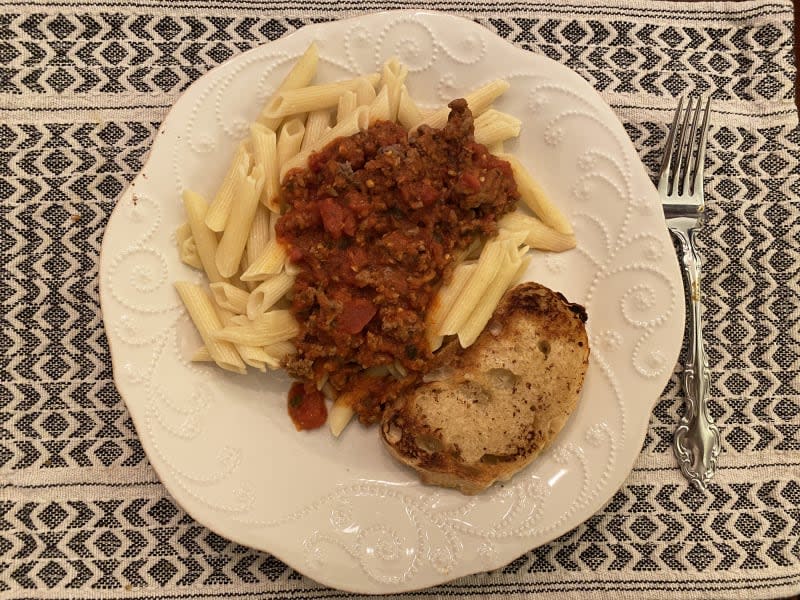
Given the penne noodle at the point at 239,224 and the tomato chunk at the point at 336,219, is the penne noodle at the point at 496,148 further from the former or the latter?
the penne noodle at the point at 239,224

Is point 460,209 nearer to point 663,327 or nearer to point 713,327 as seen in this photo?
point 663,327

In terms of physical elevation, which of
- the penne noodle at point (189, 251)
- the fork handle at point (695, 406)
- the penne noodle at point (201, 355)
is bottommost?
the fork handle at point (695, 406)

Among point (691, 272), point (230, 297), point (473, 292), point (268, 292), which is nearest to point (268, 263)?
point (268, 292)

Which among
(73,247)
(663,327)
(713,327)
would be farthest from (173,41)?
(713,327)

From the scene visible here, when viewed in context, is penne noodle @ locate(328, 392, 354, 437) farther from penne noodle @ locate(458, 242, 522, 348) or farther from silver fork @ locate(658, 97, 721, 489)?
silver fork @ locate(658, 97, 721, 489)

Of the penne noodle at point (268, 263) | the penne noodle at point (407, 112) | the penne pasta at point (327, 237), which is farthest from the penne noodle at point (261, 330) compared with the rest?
the penne noodle at point (407, 112)

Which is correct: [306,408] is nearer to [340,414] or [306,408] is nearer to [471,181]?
[340,414]

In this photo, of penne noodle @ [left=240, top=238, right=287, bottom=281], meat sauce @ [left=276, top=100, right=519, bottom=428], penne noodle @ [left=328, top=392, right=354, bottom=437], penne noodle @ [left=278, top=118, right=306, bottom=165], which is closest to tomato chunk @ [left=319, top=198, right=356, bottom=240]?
meat sauce @ [left=276, top=100, right=519, bottom=428]
